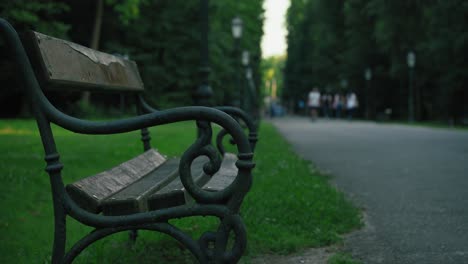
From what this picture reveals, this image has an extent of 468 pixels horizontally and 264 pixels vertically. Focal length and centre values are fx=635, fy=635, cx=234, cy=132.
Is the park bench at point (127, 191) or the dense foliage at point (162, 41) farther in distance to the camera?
the dense foliage at point (162, 41)

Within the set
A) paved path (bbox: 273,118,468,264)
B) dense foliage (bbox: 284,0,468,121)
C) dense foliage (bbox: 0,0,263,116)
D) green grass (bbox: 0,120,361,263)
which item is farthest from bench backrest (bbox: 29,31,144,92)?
dense foliage (bbox: 0,0,263,116)

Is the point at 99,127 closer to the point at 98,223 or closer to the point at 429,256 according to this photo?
the point at 98,223

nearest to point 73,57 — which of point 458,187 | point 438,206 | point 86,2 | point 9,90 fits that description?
point 438,206

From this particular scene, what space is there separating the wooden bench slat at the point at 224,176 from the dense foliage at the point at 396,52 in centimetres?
2124

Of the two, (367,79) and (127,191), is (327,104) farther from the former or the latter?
(127,191)

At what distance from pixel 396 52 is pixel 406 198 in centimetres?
3010

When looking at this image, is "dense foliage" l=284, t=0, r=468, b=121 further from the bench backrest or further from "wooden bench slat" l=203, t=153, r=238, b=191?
the bench backrest

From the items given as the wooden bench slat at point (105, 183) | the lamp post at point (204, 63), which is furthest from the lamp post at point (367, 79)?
the wooden bench slat at point (105, 183)

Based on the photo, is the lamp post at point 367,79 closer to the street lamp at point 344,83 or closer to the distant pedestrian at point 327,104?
the distant pedestrian at point 327,104

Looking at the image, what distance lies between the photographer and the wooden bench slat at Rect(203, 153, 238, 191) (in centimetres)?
273

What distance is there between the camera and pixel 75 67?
9.97 feet

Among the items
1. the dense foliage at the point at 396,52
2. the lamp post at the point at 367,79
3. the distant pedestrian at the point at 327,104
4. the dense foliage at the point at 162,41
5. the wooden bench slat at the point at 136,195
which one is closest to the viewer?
the wooden bench slat at the point at 136,195

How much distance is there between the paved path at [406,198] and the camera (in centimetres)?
363

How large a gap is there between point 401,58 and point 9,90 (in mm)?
20368
